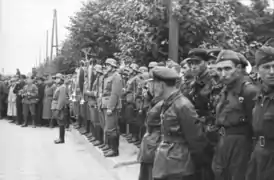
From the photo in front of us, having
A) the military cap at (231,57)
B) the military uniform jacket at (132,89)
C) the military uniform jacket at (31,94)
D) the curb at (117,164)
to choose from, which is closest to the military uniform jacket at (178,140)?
the military cap at (231,57)

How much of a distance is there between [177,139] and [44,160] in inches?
247

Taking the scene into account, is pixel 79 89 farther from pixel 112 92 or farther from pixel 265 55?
pixel 265 55

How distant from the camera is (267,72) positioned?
3752 mm

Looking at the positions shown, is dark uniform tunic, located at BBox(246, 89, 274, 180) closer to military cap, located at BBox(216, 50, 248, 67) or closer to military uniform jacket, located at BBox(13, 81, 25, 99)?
military cap, located at BBox(216, 50, 248, 67)

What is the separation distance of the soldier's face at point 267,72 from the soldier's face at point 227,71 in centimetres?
48

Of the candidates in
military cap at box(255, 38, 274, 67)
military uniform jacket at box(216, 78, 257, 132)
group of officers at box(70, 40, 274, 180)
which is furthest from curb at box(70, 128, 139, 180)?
military cap at box(255, 38, 274, 67)

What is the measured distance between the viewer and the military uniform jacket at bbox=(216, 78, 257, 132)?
4.09 m

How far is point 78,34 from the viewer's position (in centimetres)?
2167

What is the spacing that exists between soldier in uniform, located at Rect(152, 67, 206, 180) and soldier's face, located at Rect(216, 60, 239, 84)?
413 millimetres

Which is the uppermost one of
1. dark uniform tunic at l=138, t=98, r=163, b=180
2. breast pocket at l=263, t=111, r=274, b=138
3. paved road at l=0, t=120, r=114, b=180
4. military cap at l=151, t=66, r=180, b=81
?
military cap at l=151, t=66, r=180, b=81

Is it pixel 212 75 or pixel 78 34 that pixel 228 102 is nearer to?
pixel 212 75

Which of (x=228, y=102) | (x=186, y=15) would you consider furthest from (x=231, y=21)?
(x=228, y=102)

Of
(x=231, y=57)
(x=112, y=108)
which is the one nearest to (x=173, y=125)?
(x=231, y=57)

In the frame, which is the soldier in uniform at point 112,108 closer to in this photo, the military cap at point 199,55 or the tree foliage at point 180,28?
the tree foliage at point 180,28
